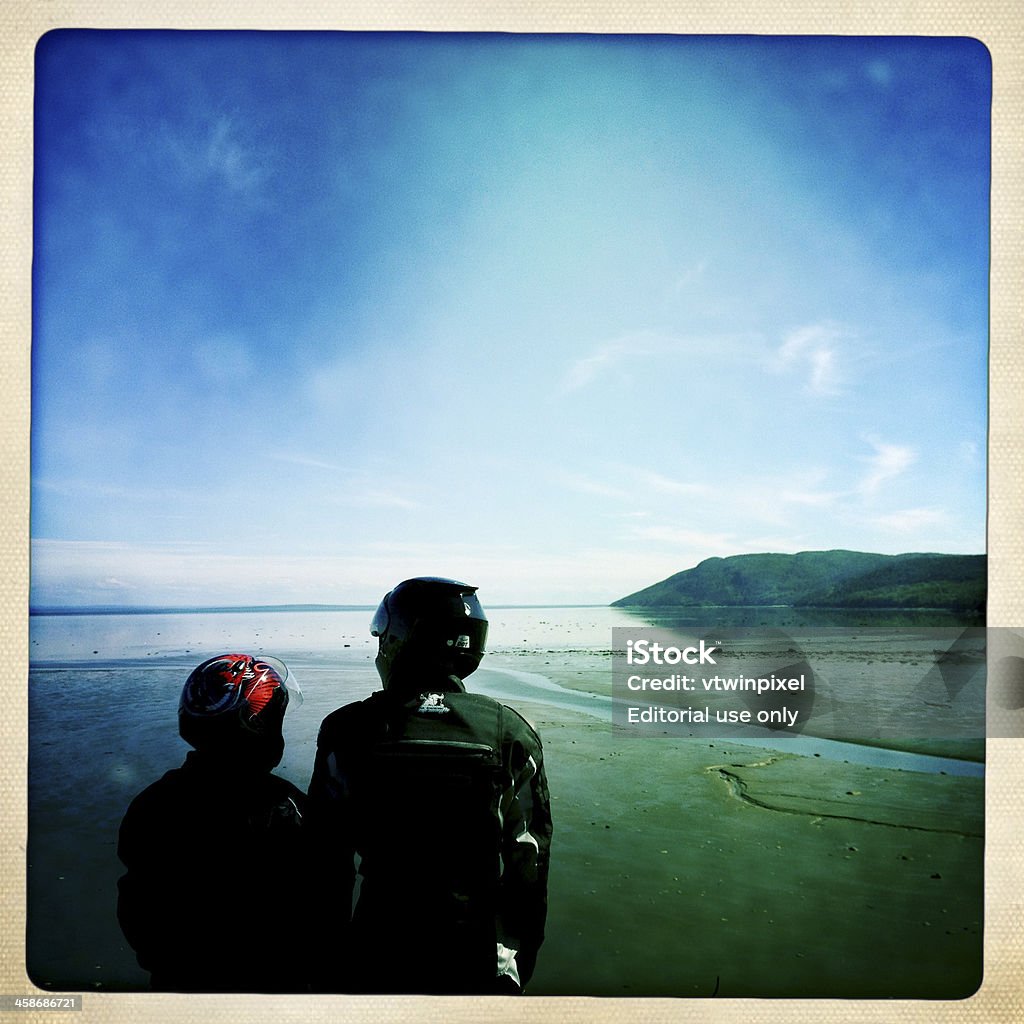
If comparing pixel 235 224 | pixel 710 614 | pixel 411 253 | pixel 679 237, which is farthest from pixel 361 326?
pixel 710 614

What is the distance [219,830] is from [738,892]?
1270mm

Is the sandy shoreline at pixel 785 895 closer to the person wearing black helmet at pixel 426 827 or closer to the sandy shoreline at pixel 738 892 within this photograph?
the sandy shoreline at pixel 738 892

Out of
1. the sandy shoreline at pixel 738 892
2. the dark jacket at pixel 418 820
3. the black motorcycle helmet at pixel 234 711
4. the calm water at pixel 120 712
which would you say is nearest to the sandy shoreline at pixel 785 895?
the sandy shoreline at pixel 738 892

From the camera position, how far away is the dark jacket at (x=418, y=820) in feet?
4.28

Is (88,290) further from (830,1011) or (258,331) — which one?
(830,1011)

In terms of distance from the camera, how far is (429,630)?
4.68 feet

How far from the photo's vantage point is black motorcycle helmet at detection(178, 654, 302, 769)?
1.28 meters

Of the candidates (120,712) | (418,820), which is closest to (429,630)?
(418,820)

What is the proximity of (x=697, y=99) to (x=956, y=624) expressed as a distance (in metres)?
1.42

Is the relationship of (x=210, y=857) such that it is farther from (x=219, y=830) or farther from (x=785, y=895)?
(x=785, y=895)

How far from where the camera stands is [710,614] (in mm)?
1810

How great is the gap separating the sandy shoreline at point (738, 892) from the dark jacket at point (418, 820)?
1.76 feet

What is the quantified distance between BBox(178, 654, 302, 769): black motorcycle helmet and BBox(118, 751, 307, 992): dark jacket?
3cm

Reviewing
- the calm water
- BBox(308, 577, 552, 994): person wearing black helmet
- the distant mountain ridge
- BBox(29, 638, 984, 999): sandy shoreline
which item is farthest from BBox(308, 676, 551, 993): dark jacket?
the distant mountain ridge
